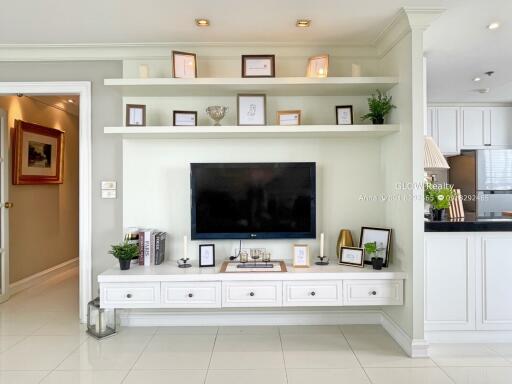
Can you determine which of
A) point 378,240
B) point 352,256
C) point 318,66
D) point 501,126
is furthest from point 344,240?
point 501,126

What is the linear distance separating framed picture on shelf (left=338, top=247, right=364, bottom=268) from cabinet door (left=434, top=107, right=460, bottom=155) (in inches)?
117

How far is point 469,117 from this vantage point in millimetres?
5125

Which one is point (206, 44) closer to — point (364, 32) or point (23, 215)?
point (364, 32)

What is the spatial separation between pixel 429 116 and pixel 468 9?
277 cm

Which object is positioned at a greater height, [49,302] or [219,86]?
[219,86]

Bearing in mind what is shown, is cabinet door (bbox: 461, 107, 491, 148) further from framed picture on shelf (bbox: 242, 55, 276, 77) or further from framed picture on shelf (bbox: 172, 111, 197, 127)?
framed picture on shelf (bbox: 172, 111, 197, 127)

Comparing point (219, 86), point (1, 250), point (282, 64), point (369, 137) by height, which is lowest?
point (1, 250)

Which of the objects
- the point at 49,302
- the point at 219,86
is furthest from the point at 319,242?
the point at 49,302

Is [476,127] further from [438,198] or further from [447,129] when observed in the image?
[438,198]

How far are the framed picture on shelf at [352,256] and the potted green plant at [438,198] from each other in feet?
2.17

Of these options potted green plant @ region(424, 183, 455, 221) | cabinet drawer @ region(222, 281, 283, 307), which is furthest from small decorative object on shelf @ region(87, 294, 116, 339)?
potted green plant @ region(424, 183, 455, 221)

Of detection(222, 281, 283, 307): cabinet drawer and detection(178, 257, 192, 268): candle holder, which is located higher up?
detection(178, 257, 192, 268): candle holder

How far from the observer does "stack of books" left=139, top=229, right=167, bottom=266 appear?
10.0ft

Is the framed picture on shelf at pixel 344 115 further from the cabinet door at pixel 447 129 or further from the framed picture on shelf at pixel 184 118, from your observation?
the cabinet door at pixel 447 129
